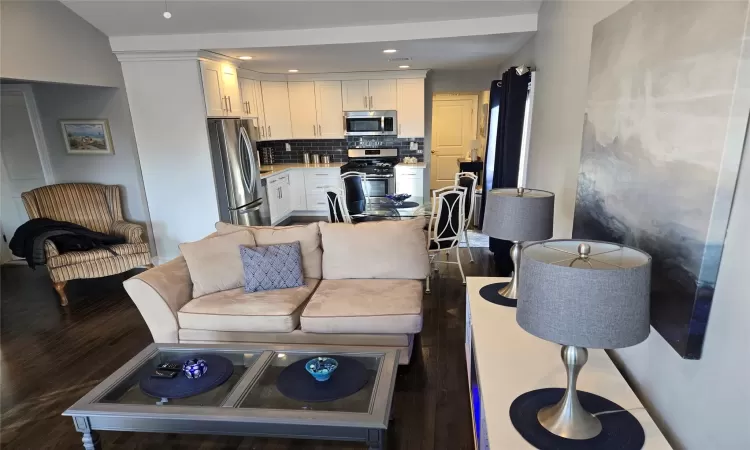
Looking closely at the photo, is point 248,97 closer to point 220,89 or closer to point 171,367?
Answer: point 220,89

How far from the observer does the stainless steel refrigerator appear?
14.8 feet

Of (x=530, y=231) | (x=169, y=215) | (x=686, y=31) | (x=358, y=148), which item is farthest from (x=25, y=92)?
(x=686, y=31)

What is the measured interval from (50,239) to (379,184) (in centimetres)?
422

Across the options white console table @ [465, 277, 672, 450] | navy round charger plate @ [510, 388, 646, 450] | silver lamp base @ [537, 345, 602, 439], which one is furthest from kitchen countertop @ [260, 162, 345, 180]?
silver lamp base @ [537, 345, 602, 439]

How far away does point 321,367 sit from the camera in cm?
194

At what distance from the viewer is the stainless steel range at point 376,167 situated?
6.54 meters

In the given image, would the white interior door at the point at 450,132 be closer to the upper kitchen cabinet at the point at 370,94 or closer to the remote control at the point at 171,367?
the upper kitchen cabinet at the point at 370,94

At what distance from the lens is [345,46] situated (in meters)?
4.09

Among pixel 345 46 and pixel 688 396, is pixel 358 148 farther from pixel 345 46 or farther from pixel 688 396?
pixel 688 396

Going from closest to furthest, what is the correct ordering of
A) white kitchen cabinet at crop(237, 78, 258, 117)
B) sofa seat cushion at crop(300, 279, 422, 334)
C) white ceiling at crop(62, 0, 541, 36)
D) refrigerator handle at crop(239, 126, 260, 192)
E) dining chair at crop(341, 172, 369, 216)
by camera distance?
sofa seat cushion at crop(300, 279, 422, 334), white ceiling at crop(62, 0, 541, 36), dining chair at crop(341, 172, 369, 216), refrigerator handle at crop(239, 126, 260, 192), white kitchen cabinet at crop(237, 78, 258, 117)

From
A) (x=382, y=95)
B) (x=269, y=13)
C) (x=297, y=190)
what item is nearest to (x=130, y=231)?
(x=269, y=13)

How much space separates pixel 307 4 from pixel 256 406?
10.0ft

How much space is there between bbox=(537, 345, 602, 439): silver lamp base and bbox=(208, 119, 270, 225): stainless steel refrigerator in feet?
13.6

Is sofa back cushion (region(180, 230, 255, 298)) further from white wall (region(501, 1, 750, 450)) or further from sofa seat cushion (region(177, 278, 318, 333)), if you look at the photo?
white wall (region(501, 1, 750, 450))
